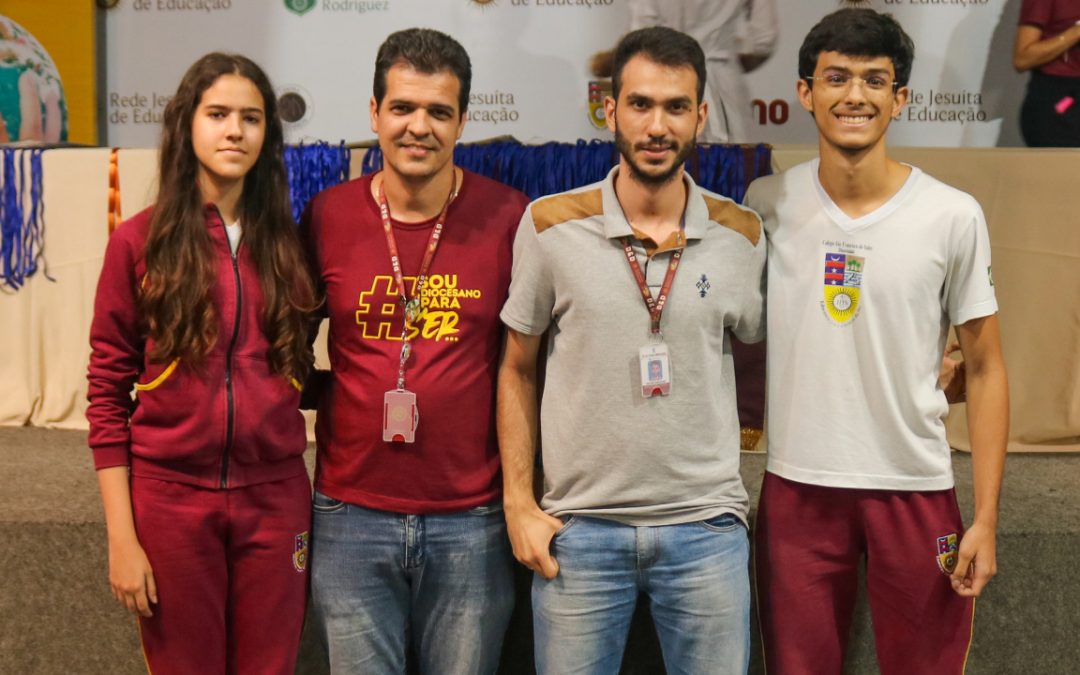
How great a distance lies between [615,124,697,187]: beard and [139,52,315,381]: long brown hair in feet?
2.06

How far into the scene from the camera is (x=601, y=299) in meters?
1.80

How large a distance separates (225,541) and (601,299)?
2.62ft

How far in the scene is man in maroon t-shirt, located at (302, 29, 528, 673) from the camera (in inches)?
73.9

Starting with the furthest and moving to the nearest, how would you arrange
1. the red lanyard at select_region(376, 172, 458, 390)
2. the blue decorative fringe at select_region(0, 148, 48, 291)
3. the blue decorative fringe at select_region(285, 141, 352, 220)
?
the blue decorative fringe at select_region(0, 148, 48, 291), the blue decorative fringe at select_region(285, 141, 352, 220), the red lanyard at select_region(376, 172, 458, 390)

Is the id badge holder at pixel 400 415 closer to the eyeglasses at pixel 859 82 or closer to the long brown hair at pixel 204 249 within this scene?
the long brown hair at pixel 204 249

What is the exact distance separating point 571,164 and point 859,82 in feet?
3.57

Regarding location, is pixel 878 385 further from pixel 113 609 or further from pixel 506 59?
pixel 506 59

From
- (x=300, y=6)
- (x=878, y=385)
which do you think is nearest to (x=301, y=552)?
(x=878, y=385)

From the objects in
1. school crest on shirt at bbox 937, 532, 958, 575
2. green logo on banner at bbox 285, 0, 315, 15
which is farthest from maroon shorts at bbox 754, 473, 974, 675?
green logo on banner at bbox 285, 0, 315, 15

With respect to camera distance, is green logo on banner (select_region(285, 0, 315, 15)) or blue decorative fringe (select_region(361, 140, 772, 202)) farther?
green logo on banner (select_region(285, 0, 315, 15))

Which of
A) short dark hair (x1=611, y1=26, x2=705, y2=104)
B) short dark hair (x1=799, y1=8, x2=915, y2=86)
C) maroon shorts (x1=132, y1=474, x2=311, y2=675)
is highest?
short dark hair (x1=799, y1=8, x2=915, y2=86)

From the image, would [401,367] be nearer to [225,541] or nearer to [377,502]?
[377,502]

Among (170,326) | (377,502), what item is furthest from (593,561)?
(170,326)

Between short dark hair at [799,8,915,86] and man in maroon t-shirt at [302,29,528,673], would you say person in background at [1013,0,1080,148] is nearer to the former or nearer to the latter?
short dark hair at [799,8,915,86]
